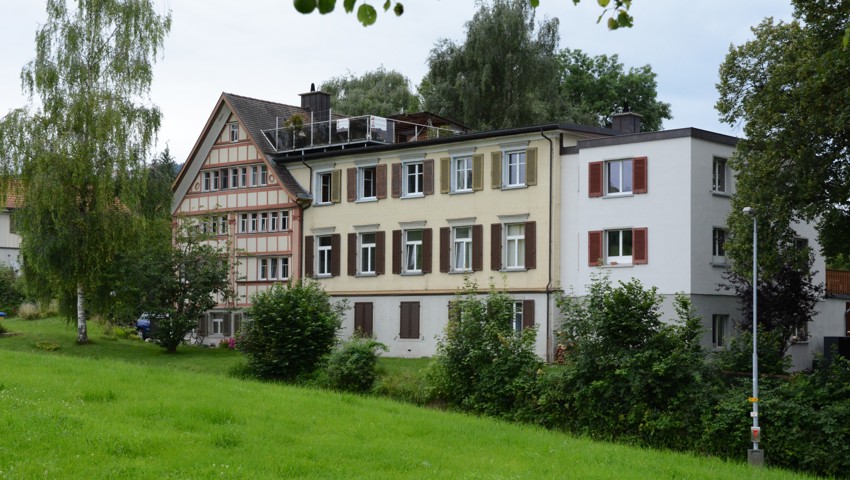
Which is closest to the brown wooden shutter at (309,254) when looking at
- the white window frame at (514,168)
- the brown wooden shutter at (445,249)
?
the brown wooden shutter at (445,249)

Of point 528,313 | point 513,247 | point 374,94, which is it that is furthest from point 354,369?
point 374,94

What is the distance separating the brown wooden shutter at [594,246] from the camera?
4234cm

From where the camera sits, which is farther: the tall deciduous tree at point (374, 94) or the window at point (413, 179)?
the tall deciduous tree at point (374, 94)

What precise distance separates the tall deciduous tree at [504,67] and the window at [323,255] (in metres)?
13.5

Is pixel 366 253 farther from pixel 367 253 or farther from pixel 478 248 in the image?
pixel 478 248

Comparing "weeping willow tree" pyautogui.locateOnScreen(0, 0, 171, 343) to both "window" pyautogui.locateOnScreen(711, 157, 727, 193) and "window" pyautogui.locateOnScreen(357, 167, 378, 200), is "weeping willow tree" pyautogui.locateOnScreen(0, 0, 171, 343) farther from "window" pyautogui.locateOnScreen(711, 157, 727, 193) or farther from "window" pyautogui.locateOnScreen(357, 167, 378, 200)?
"window" pyautogui.locateOnScreen(711, 157, 727, 193)

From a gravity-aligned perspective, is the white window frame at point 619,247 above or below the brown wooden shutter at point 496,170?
below

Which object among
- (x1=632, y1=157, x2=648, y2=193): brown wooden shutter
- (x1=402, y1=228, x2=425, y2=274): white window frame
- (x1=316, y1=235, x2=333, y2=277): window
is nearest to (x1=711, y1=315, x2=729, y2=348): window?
(x1=632, y1=157, x2=648, y2=193): brown wooden shutter

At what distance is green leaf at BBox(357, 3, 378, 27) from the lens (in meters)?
7.12

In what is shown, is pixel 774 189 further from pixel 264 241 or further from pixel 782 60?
pixel 264 241

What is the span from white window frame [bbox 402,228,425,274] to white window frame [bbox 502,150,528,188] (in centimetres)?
479

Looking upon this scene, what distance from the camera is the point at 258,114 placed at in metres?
54.9

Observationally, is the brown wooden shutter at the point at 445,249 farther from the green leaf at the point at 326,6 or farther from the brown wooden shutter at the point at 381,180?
the green leaf at the point at 326,6

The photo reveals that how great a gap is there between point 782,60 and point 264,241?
2790 centimetres
